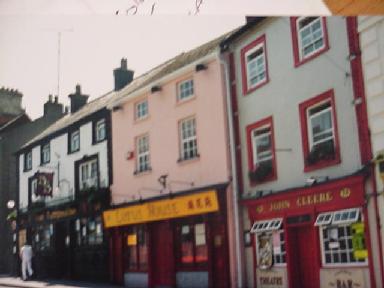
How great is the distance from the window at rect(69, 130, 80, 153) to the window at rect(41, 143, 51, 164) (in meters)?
1.63

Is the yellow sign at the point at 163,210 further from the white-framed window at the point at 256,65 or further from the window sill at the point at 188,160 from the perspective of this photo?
the white-framed window at the point at 256,65

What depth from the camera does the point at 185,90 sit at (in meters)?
13.8

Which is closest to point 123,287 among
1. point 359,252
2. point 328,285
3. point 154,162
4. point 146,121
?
point 154,162

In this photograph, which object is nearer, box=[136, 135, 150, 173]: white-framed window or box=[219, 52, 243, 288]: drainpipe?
box=[219, 52, 243, 288]: drainpipe

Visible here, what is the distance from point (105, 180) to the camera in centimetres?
1662

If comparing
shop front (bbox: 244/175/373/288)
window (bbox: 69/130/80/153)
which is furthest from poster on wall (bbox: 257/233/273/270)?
window (bbox: 69/130/80/153)

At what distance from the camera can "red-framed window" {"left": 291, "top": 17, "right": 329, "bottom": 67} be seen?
389 inches

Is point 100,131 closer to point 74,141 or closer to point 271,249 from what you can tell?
point 74,141

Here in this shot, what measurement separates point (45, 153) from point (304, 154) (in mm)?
12507

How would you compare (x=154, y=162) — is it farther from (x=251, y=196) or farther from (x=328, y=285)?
(x=328, y=285)

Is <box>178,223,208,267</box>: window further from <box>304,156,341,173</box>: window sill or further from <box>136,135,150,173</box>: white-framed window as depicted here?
<box>304,156,341,173</box>: window sill

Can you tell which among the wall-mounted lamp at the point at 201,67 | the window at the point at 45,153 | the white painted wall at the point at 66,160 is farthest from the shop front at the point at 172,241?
the window at the point at 45,153

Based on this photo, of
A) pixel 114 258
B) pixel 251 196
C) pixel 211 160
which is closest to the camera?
pixel 251 196

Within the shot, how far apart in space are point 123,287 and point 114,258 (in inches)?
55.6
